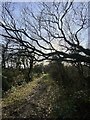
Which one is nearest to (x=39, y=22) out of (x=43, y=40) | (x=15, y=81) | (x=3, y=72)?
(x=43, y=40)

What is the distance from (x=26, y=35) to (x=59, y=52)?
2060 millimetres

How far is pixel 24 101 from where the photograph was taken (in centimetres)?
1870

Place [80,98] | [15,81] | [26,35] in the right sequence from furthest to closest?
[15,81] < [26,35] < [80,98]

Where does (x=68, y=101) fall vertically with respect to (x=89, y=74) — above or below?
below

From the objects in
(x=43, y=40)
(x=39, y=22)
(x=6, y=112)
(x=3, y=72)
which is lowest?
(x=6, y=112)

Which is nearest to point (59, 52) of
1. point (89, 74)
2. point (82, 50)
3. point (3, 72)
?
point (82, 50)

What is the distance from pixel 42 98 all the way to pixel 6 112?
3.74 metres

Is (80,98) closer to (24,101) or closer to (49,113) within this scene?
(49,113)

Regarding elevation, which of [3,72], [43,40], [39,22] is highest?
[39,22]

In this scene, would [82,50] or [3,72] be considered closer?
[82,50]

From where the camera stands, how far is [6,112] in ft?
52.1

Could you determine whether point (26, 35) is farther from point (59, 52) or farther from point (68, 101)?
point (68, 101)

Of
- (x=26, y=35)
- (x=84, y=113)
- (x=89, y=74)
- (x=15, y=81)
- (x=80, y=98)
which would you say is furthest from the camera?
(x=15, y=81)

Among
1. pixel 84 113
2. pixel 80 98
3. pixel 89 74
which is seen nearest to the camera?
pixel 84 113
